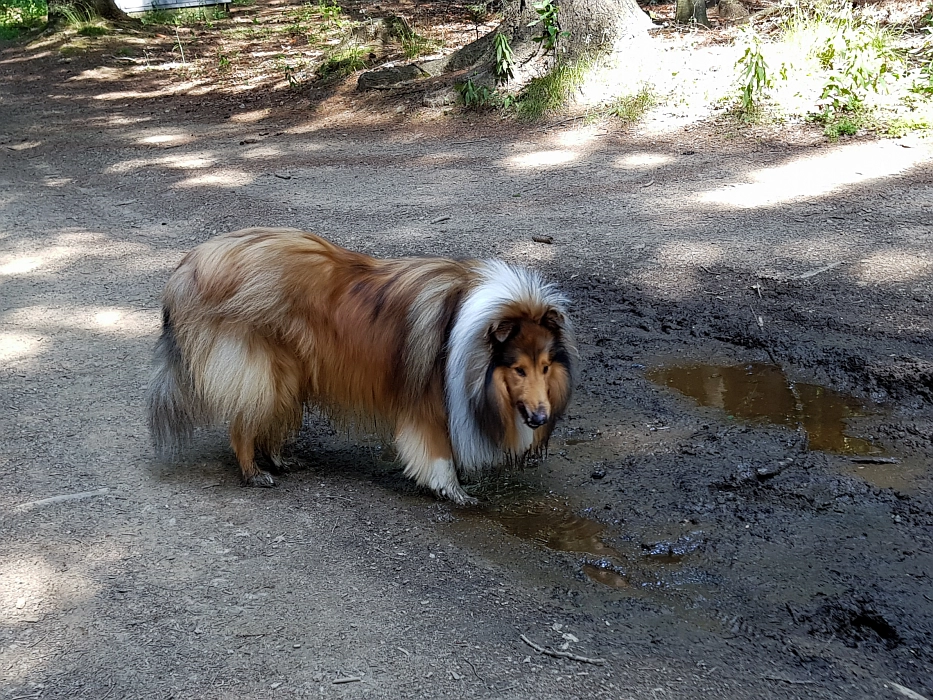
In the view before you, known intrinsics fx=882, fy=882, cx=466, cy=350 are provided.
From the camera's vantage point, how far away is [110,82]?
16.2 m

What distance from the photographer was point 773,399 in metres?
5.49

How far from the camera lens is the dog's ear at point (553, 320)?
13.7ft

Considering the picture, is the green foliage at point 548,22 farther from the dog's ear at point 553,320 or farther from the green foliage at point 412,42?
the dog's ear at point 553,320

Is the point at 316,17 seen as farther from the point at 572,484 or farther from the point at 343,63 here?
the point at 572,484

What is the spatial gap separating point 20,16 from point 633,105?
18.9 meters

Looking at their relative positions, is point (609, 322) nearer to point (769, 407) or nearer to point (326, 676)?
point (769, 407)

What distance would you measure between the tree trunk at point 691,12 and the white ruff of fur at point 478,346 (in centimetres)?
917

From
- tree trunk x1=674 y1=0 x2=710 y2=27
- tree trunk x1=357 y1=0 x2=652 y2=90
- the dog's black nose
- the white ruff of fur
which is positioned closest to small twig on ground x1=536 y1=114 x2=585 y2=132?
tree trunk x1=357 y1=0 x2=652 y2=90

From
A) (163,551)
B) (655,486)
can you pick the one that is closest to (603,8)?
(655,486)

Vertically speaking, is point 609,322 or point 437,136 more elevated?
point 437,136

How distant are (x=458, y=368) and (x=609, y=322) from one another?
8.42 ft

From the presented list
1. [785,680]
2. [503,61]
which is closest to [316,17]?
[503,61]

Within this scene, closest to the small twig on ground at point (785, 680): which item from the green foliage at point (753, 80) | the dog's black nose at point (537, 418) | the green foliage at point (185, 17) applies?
the dog's black nose at point (537, 418)

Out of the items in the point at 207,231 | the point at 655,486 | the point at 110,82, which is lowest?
the point at 655,486
